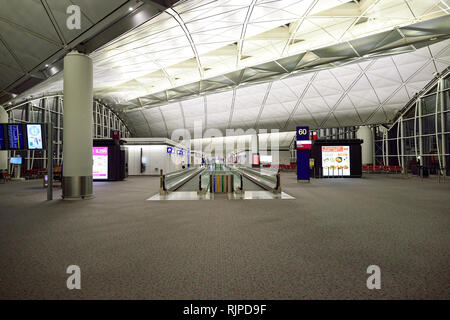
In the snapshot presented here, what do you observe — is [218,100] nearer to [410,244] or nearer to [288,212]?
[288,212]

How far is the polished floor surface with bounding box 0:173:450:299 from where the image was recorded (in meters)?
2.72

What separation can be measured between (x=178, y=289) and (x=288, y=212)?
200 inches

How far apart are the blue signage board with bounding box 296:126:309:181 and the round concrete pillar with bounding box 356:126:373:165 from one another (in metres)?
17.6

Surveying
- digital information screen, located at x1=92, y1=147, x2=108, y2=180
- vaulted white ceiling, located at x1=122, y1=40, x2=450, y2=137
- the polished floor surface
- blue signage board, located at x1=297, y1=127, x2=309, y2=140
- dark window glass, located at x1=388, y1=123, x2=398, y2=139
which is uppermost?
vaulted white ceiling, located at x1=122, y1=40, x2=450, y2=137

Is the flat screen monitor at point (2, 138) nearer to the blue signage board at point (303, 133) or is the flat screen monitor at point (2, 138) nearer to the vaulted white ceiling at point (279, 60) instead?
the vaulted white ceiling at point (279, 60)

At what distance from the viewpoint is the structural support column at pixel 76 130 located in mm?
9656

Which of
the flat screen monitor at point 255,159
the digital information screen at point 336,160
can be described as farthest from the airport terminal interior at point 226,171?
the flat screen monitor at point 255,159

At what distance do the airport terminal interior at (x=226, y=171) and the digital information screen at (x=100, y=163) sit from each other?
201 mm

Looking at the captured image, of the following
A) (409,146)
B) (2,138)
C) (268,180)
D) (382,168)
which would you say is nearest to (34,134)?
(2,138)

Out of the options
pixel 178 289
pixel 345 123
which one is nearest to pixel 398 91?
pixel 345 123

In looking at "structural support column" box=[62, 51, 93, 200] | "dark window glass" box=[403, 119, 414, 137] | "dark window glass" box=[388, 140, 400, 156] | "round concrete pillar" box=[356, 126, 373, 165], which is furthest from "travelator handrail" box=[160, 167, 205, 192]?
"dark window glass" box=[403, 119, 414, 137]

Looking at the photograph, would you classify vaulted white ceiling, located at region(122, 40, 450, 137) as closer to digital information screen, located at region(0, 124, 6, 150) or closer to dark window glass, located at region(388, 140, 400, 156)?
dark window glass, located at region(388, 140, 400, 156)

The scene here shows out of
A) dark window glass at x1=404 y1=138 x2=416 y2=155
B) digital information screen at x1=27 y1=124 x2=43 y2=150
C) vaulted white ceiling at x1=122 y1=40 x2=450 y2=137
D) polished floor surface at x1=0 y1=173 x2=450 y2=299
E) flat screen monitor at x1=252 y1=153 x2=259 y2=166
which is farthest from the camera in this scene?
flat screen monitor at x1=252 y1=153 x2=259 y2=166

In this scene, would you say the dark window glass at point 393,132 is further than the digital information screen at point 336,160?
Yes
